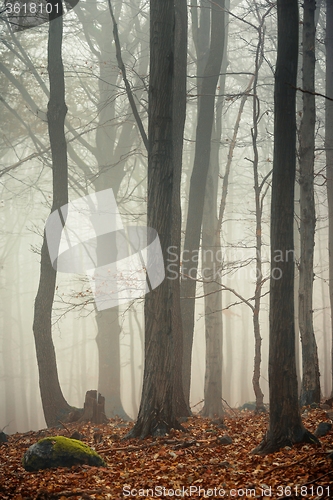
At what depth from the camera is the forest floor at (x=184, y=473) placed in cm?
513

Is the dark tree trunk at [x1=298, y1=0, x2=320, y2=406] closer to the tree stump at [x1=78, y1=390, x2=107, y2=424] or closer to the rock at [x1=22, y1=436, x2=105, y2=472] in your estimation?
the tree stump at [x1=78, y1=390, x2=107, y2=424]

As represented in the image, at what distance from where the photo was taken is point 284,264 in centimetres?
652

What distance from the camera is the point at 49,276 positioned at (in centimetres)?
1070

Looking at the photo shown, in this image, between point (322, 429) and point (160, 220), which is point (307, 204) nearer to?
point (160, 220)

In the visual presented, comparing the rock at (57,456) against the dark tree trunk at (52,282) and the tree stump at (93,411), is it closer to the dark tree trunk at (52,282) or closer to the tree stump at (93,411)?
the tree stump at (93,411)

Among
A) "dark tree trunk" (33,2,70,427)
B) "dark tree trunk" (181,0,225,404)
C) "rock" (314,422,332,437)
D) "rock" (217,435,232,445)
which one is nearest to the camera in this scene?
"rock" (314,422,332,437)

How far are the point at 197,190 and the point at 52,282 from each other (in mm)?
3916

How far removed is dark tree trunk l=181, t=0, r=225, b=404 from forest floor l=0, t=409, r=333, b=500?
3388 mm

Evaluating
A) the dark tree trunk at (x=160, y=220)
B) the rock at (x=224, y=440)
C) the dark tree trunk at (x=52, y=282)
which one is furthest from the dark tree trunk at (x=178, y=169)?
the dark tree trunk at (x=52, y=282)

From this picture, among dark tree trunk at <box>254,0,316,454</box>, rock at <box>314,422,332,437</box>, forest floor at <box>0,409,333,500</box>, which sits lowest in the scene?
forest floor at <box>0,409,333,500</box>

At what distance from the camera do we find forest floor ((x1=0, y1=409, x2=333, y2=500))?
16.8 ft

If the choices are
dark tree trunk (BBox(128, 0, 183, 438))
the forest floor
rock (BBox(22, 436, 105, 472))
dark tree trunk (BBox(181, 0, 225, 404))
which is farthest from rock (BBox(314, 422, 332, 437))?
dark tree trunk (BBox(181, 0, 225, 404))

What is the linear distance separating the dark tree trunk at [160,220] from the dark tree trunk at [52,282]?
3.31 meters

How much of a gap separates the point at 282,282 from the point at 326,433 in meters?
2.24
